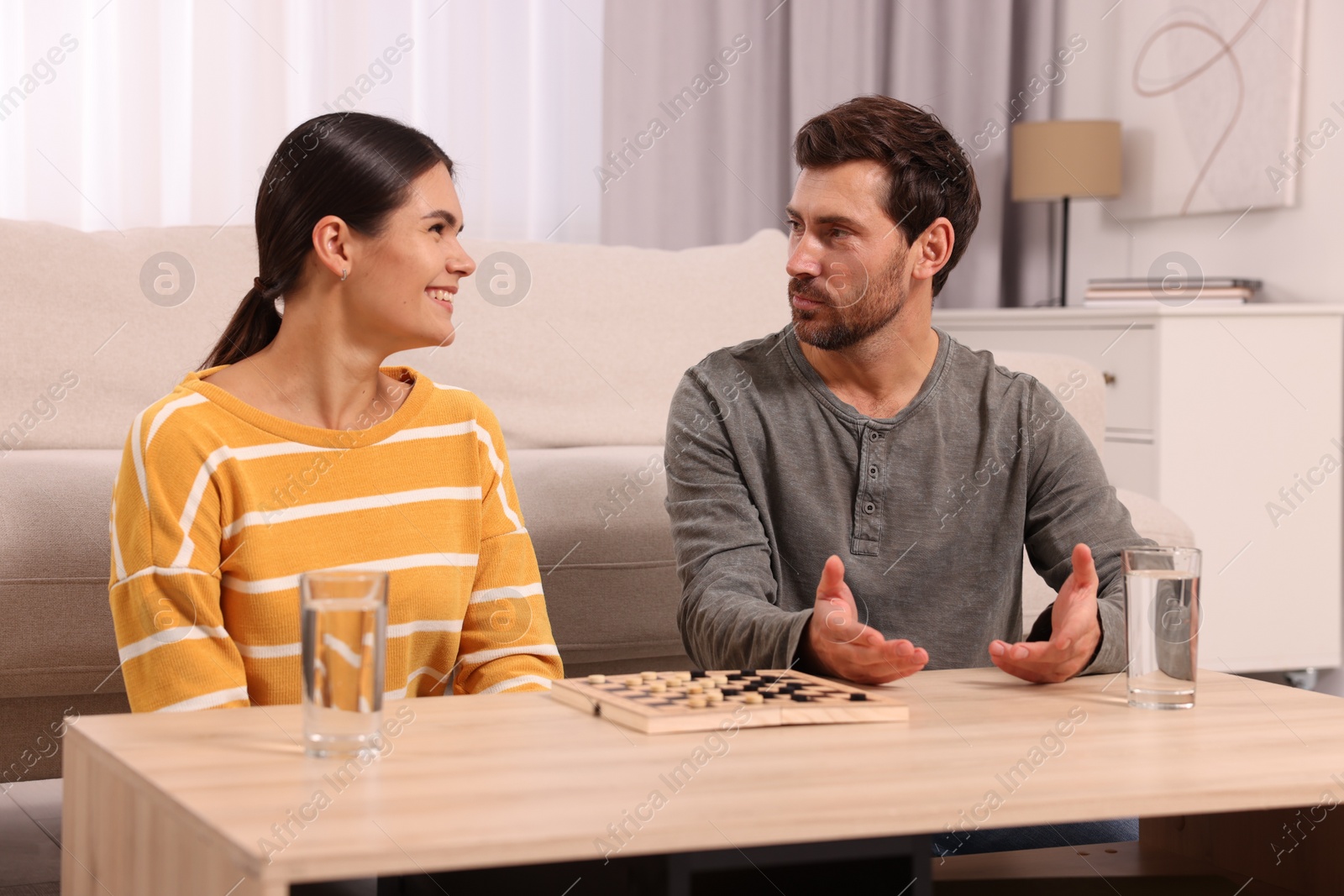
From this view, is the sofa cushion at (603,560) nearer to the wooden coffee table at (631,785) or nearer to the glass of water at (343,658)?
the wooden coffee table at (631,785)

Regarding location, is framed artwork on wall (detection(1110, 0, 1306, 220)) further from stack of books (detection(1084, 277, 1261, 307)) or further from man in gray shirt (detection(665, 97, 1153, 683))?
man in gray shirt (detection(665, 97, 1153, 683))

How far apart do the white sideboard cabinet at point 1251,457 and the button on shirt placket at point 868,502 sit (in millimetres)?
1518

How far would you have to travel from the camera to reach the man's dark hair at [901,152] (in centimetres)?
153

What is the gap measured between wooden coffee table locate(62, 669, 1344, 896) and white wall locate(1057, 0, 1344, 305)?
2.21m

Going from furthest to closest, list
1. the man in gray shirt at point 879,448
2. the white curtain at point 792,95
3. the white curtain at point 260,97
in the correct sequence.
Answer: the white curtain at point 792,95
the white curtain at point 260,97
the man in gray shirt at point 879,448

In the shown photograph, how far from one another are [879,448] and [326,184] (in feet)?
1.97

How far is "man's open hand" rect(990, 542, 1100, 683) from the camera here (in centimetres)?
112

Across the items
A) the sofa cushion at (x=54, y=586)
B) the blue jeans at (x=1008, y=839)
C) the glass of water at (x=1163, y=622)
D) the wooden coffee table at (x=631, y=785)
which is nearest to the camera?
the wooden coffee table at (x=631, y=785)

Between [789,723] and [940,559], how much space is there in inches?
21.7

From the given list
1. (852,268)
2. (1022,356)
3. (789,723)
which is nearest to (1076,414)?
(1022,356)

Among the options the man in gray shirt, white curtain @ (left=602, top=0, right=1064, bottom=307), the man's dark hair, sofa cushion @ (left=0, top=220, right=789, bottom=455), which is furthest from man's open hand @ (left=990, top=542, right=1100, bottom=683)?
white curtain @ (left=602, top=0, right=1064, bottom=307)

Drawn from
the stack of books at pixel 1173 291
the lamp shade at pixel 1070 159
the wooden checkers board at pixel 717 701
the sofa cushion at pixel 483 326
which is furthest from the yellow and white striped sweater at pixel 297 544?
the lamp shade at pixel 1070 159

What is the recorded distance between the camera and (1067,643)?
3.67ft

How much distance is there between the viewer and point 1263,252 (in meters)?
3.16
